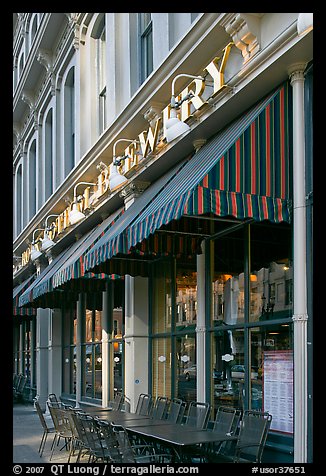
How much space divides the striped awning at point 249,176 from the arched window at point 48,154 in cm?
1548

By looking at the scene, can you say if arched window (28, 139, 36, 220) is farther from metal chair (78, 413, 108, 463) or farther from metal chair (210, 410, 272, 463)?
metal chair (210, 410, 272, 463)

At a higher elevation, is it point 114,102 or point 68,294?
point 114,102

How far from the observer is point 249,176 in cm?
834

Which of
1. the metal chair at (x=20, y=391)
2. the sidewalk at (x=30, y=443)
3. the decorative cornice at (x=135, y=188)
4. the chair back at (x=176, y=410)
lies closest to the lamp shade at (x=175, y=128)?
the decorative cornice at (x=135, y=188)

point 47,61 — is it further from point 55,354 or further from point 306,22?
point 306,22

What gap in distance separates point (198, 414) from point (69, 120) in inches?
505

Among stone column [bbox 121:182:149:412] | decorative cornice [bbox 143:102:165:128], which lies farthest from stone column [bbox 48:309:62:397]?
decorative cornice [bbox 143:102:165:128]

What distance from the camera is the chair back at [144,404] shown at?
41.1 feet

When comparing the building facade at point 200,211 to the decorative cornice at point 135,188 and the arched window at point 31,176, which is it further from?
the arched window at point 31,176

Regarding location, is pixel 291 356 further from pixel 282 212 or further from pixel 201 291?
pixel 201 291

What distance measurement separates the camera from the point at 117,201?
14719mm

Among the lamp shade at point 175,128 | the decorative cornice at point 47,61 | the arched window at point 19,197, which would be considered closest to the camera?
the lamp shade at point 175,128

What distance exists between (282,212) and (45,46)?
16486mm
